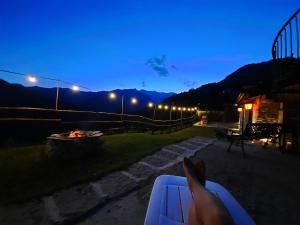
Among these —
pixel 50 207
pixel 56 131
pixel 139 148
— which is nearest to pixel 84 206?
pixel 50 207

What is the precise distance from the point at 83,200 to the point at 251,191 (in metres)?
2.82

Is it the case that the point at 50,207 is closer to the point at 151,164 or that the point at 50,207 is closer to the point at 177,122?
the point at 151,164

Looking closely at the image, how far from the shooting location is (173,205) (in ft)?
6.02

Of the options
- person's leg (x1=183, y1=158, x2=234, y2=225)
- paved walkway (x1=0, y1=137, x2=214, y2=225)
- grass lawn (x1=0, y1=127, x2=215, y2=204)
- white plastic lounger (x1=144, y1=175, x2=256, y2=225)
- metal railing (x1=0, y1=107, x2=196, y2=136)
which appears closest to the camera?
person's leg (x1=183, y1=158, x2=234, y2=225)

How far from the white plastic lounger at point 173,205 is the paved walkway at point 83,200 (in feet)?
5.18

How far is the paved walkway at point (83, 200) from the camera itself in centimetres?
328

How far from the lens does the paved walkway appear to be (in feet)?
10.8

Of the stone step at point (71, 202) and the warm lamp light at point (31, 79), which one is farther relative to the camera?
the warm lamp light at point (31, 79)

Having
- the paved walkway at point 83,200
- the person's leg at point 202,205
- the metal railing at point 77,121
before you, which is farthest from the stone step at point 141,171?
the person's leg at point 202,205

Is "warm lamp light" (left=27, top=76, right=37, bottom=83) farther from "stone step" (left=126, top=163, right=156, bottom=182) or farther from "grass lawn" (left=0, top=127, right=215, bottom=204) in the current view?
"stone step" (left=126, top=163, right=156, bottom=182)

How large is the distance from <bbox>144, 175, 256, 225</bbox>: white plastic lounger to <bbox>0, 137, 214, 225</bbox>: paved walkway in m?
1.58

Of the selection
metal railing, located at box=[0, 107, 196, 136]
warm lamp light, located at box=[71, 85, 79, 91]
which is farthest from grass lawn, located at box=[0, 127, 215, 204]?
warm lamp light, located at box=[71, 85, 79, 91]

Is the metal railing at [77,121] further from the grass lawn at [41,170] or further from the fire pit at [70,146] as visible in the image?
the fire pit at [70,146]

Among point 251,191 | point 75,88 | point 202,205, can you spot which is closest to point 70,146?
point 251,191
